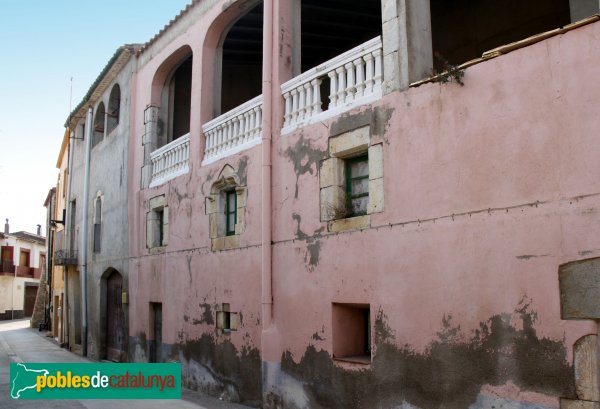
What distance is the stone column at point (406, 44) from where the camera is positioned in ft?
22.3

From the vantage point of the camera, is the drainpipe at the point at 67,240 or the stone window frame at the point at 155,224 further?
the drainpipe at the point at 67,240

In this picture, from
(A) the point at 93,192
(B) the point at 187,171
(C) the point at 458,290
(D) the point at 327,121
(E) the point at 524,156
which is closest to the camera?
(E) the point at 524,156

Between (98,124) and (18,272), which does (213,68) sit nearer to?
(98,124)

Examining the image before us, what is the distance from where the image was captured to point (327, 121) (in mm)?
7887

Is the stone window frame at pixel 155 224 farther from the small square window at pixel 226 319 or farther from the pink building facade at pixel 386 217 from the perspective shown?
the small square window at pixel 226 319

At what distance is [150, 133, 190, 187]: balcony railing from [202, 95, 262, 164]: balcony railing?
0.87m

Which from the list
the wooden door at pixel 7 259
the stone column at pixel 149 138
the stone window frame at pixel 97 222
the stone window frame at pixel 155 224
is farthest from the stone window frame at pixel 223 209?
the wooden door at pixel 7 259

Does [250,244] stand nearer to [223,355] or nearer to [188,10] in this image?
[223,355]

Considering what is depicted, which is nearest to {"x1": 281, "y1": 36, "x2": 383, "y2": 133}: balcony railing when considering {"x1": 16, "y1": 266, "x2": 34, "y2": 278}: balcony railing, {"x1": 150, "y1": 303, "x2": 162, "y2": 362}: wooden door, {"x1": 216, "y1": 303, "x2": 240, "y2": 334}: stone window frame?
{"x1": 216, "y1": 303, "x2": 240, "y2": 334}: stone window frame

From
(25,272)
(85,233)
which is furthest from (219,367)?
(25,272)

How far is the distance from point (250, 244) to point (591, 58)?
18.3ft

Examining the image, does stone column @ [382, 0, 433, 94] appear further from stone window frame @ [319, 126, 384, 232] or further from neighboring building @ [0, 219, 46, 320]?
neighboring building @ [0, 219, 46, 320]

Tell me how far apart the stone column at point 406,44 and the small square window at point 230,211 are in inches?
156

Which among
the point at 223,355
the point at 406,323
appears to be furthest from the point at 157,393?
the point at 406,323
